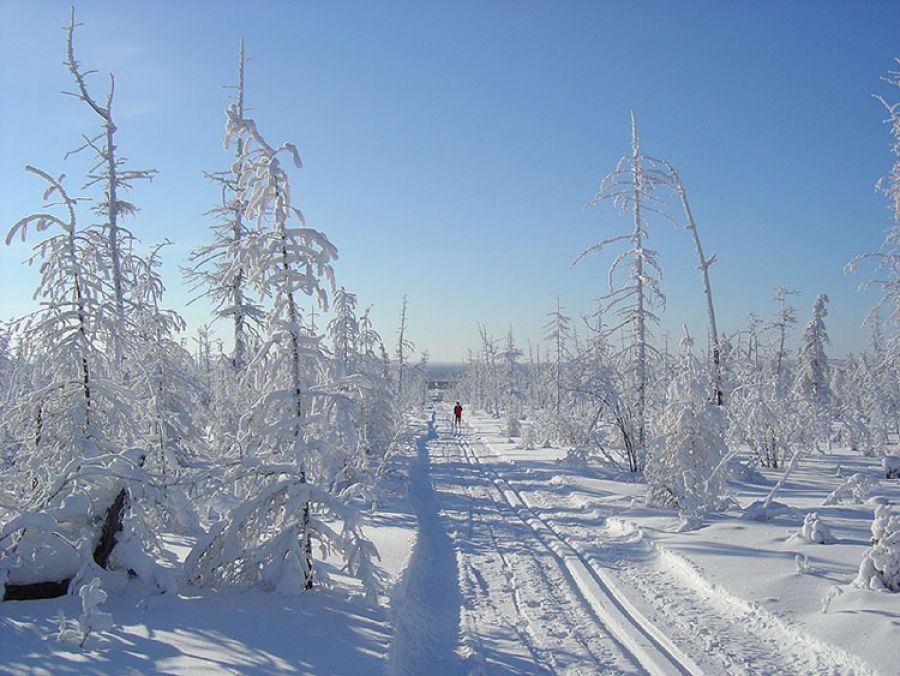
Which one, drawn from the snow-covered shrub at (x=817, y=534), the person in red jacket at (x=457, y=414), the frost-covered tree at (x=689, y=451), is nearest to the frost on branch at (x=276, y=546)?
the snow-covered shrub at (x=817, y=534)

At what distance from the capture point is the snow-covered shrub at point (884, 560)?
252 inches

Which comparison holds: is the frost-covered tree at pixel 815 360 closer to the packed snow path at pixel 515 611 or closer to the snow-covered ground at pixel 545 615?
the snow-covered ground at pixel 545 615

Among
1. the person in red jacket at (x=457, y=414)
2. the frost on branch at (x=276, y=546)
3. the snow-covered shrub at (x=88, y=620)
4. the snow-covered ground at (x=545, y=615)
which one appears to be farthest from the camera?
the person in red jacket at (x=457, y=414)

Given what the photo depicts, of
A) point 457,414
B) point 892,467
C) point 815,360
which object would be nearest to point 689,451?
point 892,467

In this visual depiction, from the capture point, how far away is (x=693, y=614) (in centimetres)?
680

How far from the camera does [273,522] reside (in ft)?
23.7

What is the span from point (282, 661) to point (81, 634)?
6.26ft

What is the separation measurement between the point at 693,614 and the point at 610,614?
3.18 ft

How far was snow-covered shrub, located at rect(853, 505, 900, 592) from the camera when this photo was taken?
21.0ft

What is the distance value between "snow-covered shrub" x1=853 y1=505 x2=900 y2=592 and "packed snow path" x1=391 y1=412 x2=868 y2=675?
4.06ft

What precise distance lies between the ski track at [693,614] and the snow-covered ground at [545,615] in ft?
0.07

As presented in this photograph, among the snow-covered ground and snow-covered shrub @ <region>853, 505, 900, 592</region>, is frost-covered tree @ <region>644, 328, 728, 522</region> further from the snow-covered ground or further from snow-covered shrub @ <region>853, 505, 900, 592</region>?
snow-covered shrub @ <region>853, 505, 900, 592</region>

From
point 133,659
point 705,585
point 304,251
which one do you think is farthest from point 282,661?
point 705,585

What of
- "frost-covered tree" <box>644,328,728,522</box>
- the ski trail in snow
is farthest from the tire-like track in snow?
"frost-covered tree" <box>644,328,728,522</box>
